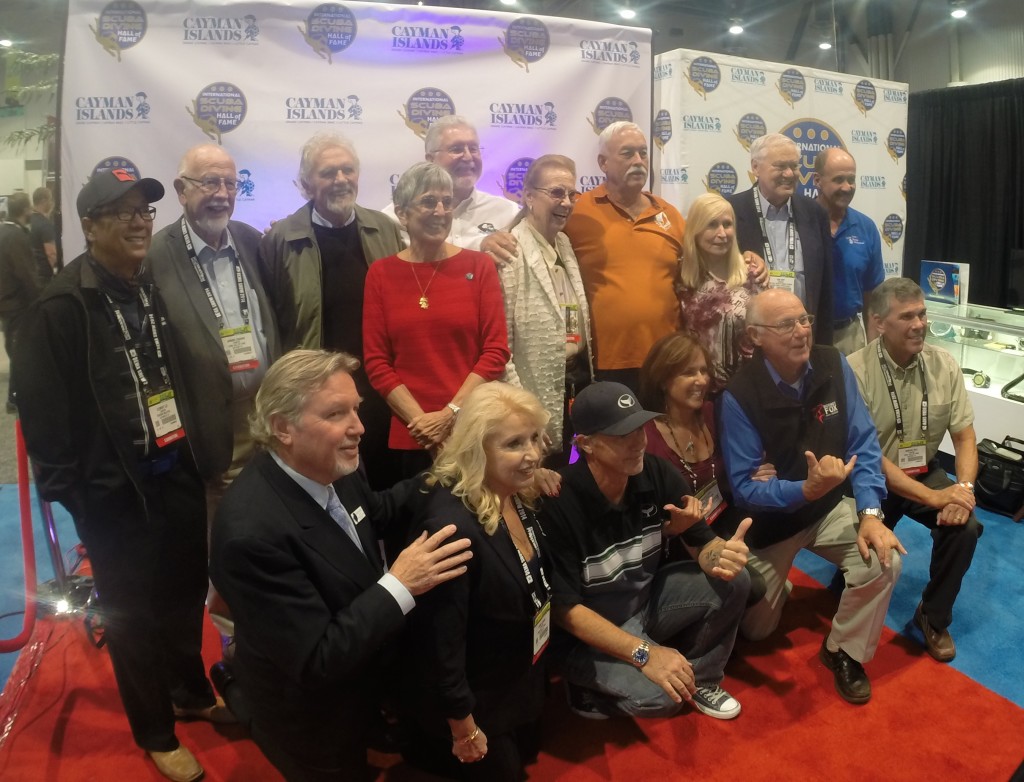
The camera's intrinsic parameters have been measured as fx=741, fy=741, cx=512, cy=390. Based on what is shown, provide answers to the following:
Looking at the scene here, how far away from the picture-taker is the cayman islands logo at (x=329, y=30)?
329 cm

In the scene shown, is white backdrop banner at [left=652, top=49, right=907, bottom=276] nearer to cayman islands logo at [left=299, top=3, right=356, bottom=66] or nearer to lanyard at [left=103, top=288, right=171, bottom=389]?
cayman islands logo at [left=299, top=3, right=356, bottom=66]

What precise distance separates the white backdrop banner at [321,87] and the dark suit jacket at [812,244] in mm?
829

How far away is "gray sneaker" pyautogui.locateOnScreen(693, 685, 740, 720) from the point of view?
100 inches

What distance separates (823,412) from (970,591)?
4.31 feet

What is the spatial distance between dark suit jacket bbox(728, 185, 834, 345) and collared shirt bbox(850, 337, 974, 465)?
470mm

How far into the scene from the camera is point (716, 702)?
Result: 258 cm

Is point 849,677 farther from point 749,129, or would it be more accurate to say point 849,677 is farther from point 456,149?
point 749,129

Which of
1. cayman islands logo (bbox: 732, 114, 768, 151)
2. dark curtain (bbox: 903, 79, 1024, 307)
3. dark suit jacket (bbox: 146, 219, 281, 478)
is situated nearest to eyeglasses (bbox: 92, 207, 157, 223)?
dark suit jacket (bbox: 146, 219, 281, 478)

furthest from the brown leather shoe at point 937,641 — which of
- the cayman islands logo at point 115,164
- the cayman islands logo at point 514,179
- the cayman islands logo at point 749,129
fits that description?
the cayman islands logo at point 115,164

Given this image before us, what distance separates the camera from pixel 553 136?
3750 mm

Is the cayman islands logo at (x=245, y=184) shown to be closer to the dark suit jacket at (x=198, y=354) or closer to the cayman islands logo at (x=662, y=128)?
the dark suit jacket at (x=198, y=354)

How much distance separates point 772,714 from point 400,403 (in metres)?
1.68

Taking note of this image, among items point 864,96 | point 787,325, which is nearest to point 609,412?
point 787,325

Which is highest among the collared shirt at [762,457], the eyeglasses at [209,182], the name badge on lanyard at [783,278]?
the eyeglasses at [209,182]
